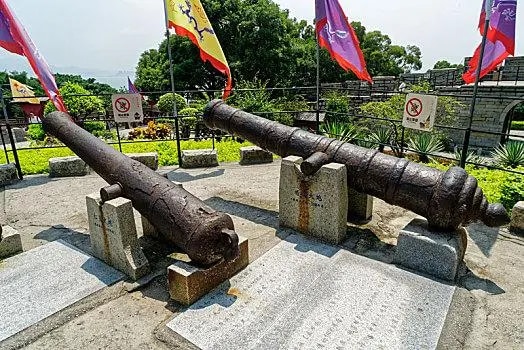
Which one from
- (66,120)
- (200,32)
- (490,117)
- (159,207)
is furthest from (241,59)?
(159,207)

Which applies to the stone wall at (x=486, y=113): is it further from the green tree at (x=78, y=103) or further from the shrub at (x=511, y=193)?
the green tree at (x=78, y=103)

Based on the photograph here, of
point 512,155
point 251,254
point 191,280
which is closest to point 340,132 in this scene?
point 512,155

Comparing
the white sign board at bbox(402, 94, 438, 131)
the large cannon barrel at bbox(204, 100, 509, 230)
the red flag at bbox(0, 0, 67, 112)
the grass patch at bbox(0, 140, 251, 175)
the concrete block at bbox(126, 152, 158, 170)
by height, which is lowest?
the grass patch at bbox(0, 140, 251, 175)

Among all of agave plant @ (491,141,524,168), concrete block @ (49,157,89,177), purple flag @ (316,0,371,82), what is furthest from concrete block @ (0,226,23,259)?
agave plant @ (491,141,524,168)

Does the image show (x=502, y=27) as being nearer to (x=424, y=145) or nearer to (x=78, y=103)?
(x=424, y=145)

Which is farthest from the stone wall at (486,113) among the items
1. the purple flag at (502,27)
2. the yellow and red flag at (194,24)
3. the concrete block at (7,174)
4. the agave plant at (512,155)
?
the concrete block at (7,174)

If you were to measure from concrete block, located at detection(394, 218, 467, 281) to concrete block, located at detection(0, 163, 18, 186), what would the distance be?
7.33 meters

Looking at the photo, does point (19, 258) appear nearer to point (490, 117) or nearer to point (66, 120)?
point (66, 120)

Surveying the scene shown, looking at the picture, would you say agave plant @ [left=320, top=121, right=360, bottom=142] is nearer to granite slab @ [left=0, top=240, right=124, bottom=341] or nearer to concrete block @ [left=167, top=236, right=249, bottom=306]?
concrete block @ [left=167, top=236, right=249, bottom=306]

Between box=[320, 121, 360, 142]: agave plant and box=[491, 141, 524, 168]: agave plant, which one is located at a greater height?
box=[320, 121, 360, 142]: agave plant

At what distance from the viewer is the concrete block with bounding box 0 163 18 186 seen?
23.8 feet

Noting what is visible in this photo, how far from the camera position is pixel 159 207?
12.4 ft

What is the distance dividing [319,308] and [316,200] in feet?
5.11

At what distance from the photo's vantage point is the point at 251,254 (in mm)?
4527
